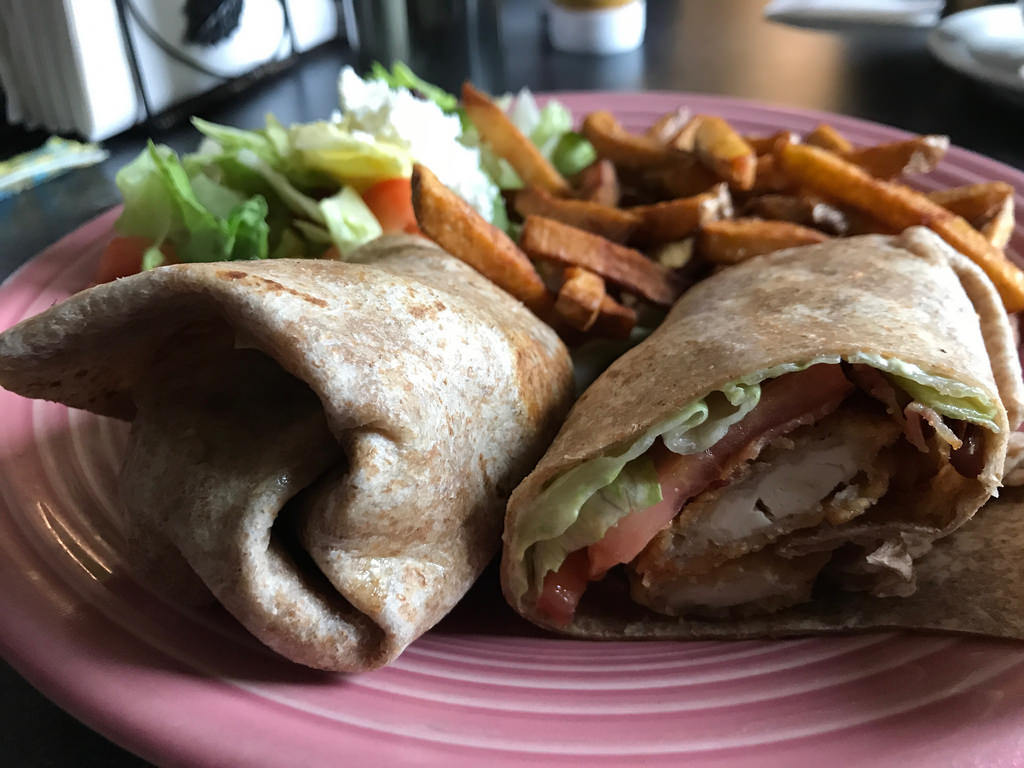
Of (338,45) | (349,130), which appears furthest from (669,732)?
(338,45)

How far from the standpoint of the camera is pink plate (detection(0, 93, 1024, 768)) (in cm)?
95

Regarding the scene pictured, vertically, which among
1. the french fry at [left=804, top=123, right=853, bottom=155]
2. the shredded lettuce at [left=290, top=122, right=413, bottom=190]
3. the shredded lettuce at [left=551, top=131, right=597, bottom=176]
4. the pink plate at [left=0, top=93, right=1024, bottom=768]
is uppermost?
the shredded lettuce at [left=290, top=122, right=413, bottom=190]

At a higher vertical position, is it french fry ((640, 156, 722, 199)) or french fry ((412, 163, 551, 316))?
french fry ((412, 163, 551, 316))

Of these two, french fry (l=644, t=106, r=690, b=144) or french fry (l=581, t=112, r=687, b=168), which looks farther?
french fry (l=644, t=106, r=690, b=144)

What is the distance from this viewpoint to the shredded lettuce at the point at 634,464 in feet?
3.55

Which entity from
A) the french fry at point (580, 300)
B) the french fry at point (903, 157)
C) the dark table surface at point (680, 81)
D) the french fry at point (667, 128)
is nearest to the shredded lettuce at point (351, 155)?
the french fry at point (580, 300)

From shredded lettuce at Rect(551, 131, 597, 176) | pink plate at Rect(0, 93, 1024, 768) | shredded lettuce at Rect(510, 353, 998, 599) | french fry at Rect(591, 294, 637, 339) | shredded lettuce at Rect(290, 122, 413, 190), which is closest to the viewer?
pink plate at Rect(0, 93, 1024, 768)

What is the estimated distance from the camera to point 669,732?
1.01 metres

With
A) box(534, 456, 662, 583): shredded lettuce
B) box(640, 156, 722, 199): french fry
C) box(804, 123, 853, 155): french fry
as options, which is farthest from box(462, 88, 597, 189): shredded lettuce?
box(534, 456, 662, 583): shredded lettuce

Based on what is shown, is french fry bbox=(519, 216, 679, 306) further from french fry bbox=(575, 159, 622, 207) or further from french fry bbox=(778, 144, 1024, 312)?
french fry bbox=(778, 144, 1024, 312)

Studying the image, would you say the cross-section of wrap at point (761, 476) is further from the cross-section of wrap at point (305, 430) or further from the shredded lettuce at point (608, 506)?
the cross-section of wrap at point (305, 430)

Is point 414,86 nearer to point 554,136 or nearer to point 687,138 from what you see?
point 554,136

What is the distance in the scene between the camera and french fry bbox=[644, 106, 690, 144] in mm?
2314

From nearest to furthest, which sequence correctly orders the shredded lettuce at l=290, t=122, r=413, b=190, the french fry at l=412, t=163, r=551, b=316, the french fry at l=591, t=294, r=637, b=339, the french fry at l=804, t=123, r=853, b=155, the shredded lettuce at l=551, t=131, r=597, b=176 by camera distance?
the french fry at l=412, t=163, r=551, b=316
the french fry at l=591, t=294, r=637, b=339
the shredded lettuce at l=290, t=122, r=413, b=190
the french fry at l=804, t=123, r=853, b=155
the shredded lettuce at l=551, t=131, r=597, b=176
